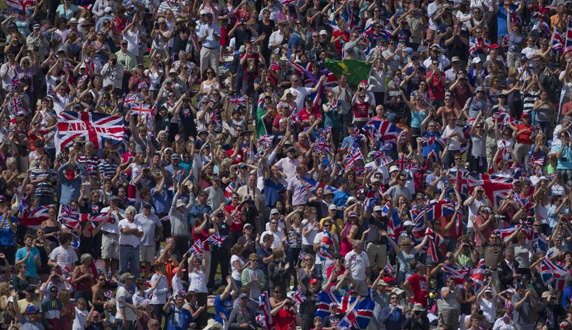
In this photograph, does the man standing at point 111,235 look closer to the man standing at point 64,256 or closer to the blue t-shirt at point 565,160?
the man standing at point 64,256

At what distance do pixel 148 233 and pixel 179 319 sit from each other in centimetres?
239

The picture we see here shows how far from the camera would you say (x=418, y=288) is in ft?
107

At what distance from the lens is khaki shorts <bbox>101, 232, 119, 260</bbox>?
1312 inches

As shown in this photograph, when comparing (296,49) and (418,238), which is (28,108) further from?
(418,238)

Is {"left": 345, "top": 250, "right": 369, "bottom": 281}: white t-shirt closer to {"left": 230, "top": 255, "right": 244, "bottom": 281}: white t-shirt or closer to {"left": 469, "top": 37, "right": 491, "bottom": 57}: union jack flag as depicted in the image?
{"left": 230, "top": 255, "right": 244, "bottom": 281}: white t-shirt

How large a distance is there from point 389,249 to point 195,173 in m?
3.90

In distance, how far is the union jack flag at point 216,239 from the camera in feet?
109

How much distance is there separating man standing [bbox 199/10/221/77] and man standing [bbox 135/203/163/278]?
748 cm

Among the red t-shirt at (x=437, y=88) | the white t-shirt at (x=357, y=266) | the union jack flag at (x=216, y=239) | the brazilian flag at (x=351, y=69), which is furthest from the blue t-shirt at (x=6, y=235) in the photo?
the red t-shirt at (x=437, y=88)

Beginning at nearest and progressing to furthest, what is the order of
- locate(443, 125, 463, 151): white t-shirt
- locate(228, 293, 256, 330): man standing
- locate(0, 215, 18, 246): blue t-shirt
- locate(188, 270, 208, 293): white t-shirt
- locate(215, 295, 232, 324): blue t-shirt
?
locate(228, 293, 256, 330): man standing, locate(215, 295, 232, 324): blue t-shirt, locate(188, 270, 208, 293): white t-shirt, locate(0, 215, 18, 246): blue t-shirt, locate(443, 125, 463, 151): white t-shirt

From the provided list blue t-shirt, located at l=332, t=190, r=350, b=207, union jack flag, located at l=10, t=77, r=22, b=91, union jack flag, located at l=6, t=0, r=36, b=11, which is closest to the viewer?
blue t-shirt, located at l=332, t=190, r=350, b=207

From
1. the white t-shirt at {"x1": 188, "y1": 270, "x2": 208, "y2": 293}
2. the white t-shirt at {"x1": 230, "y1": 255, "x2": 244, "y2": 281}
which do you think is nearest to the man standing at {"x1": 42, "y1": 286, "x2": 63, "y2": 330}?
the white t-shirt at {"x1": 188, "y1": 270, "x2": 208, "y2": 293}

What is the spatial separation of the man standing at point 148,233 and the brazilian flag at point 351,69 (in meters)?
7.38

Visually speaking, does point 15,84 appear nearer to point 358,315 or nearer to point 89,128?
point 89,128
